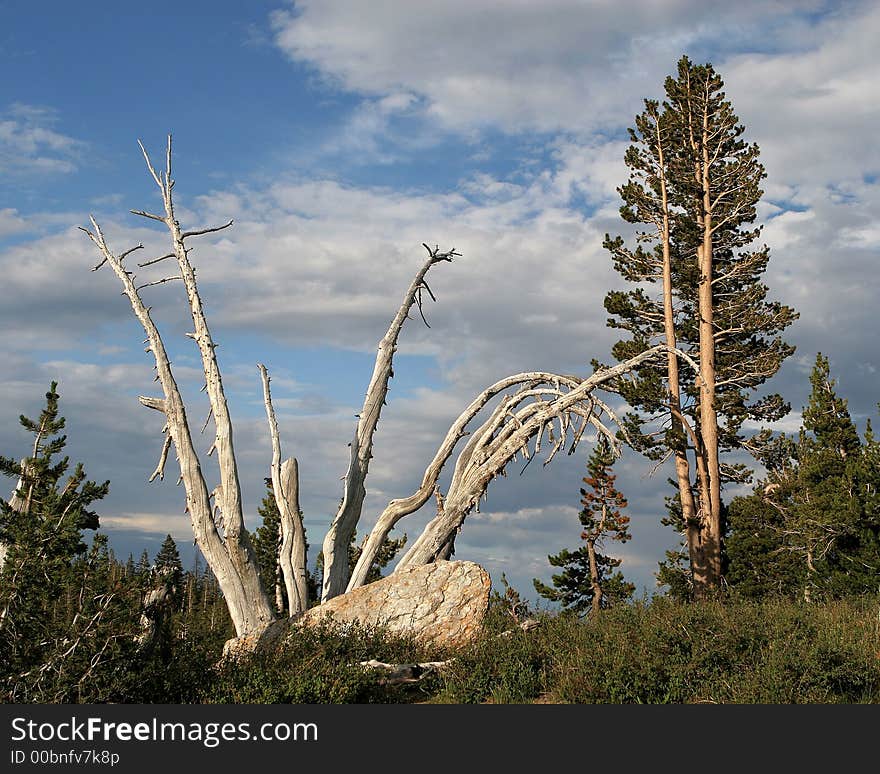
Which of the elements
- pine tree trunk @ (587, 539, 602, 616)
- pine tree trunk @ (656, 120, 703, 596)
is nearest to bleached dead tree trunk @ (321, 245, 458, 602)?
pine tree trunk @ (656, 120, 703, 596)

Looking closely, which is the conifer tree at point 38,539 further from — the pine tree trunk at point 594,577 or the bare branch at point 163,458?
the pine tree trunk at point 594,577

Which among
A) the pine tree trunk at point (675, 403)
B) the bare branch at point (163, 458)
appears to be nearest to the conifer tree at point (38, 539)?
the bare branch at point (163, 458)

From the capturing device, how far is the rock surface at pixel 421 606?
14.3 m

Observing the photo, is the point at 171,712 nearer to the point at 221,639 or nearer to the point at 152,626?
the point at 152,626

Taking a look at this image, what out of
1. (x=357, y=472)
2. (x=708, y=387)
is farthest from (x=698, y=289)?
(x=357, y=472)

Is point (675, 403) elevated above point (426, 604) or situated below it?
above

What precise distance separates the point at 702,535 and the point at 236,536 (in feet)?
44.4

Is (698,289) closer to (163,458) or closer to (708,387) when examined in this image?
(708,387)

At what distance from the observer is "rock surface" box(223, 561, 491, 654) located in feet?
46.9

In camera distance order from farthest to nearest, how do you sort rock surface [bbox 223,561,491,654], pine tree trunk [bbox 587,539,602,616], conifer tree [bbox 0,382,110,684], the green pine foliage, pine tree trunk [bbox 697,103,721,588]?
1. pine tree trunk [bbox 587,539,602,616]
2. pine tree trunk [bbox 697,103,721,588]
3. the green pine foliage
4. rock surface [bbox 223,561,491,654]
5. conifer tree [bbox 0,382,110,684]

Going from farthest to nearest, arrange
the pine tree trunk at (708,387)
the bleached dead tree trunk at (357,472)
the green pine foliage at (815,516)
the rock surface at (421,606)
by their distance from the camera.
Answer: the pine tree trunk at (708,387) < the green pine foliage at (815,516) < the bleached dead tree trunk at (357,472) < the rock surface at (421,606)

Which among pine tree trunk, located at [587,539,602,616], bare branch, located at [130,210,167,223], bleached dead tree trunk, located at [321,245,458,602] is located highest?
bare branch, located at [130,210,167,223]

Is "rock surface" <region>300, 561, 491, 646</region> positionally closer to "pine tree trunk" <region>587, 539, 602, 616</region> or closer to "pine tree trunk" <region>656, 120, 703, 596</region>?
"pine tree trunk" <region>656, 120, 703, 596</region>

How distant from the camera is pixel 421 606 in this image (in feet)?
48.1
